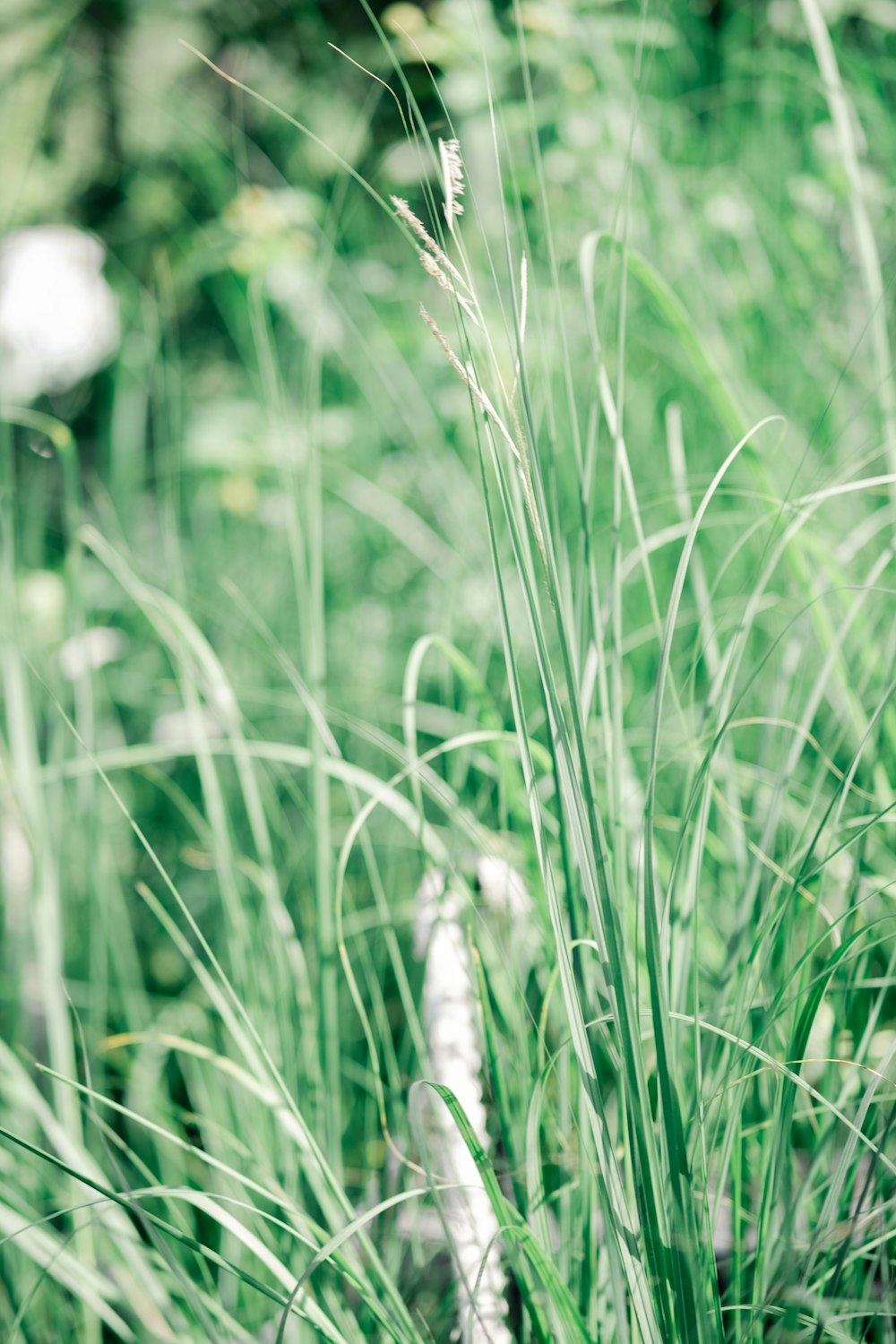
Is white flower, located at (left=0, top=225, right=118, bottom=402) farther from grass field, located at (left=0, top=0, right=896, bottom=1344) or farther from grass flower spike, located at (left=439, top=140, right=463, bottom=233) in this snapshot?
grass flower spike, located at (left=439, top=140, right=463, bottom=233)

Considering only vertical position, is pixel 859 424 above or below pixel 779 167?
below

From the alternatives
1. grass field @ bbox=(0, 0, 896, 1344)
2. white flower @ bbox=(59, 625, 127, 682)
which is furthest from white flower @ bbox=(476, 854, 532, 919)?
white flower @ bbox=(59, 625, 127, 682)

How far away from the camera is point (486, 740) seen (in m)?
0.44

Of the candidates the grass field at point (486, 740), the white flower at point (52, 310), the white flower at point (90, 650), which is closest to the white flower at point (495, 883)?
the grass field at point (486, 740)

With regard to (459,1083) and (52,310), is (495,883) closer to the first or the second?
(459,1083)

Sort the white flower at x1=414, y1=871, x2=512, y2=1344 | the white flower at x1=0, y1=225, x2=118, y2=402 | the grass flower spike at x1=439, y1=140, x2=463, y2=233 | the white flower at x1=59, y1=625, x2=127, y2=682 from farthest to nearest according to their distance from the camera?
the white flower at x1=0, y1=225, x2=118, y2=402
the white flower at x1=59, y1=625, x2=127, y2=682
the white flower at x1=414, y1=871, x2=512, y2=1344
the grass flower spike at x1=439, y1=140, x2=463, y2=233

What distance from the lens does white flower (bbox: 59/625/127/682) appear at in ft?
1.78

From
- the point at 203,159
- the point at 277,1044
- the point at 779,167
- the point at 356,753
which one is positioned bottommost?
the point at 277,1044

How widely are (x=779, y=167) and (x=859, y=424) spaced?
0.78ft

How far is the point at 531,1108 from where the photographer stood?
0.98 feet

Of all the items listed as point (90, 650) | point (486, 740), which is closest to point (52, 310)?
point (90, 650)

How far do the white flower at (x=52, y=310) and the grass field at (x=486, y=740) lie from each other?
0.08 metres

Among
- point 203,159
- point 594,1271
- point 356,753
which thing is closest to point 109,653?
point 356,753

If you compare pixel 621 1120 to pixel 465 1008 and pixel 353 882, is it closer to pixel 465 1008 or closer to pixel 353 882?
pixel 465 1008
